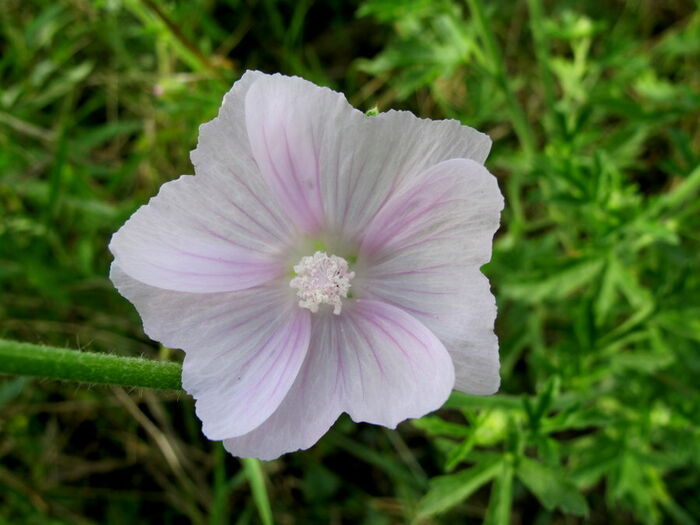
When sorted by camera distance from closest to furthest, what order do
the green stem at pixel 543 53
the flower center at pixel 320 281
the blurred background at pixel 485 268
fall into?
the flower center at pixel 320 281 < the blurred background at pixel 485 268 < the green stem at pixel 543 53

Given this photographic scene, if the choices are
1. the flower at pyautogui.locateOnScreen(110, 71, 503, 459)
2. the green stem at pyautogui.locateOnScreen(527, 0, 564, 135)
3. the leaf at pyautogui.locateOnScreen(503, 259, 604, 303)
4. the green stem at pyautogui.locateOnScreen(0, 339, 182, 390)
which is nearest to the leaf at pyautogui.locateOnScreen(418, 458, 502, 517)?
the leaf at pyautogui.locateOnScreen(503, 259, 604, 303)

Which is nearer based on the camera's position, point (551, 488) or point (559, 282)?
point (551, 488)

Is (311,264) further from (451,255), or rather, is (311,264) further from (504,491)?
(504,491)

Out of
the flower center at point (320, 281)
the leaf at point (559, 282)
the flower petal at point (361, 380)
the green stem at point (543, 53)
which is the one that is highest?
the flower center at point (320, 281)

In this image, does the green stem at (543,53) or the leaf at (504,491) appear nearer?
the leaf at (504,491)

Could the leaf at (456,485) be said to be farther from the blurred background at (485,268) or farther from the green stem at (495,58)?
the green stem at (495,58)

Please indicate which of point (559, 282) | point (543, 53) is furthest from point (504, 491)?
point (543, 53)

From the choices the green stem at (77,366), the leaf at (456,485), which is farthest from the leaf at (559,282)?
the green stem at (77,366)

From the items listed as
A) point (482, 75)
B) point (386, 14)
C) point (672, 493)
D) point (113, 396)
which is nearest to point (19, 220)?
point (113, 396)
